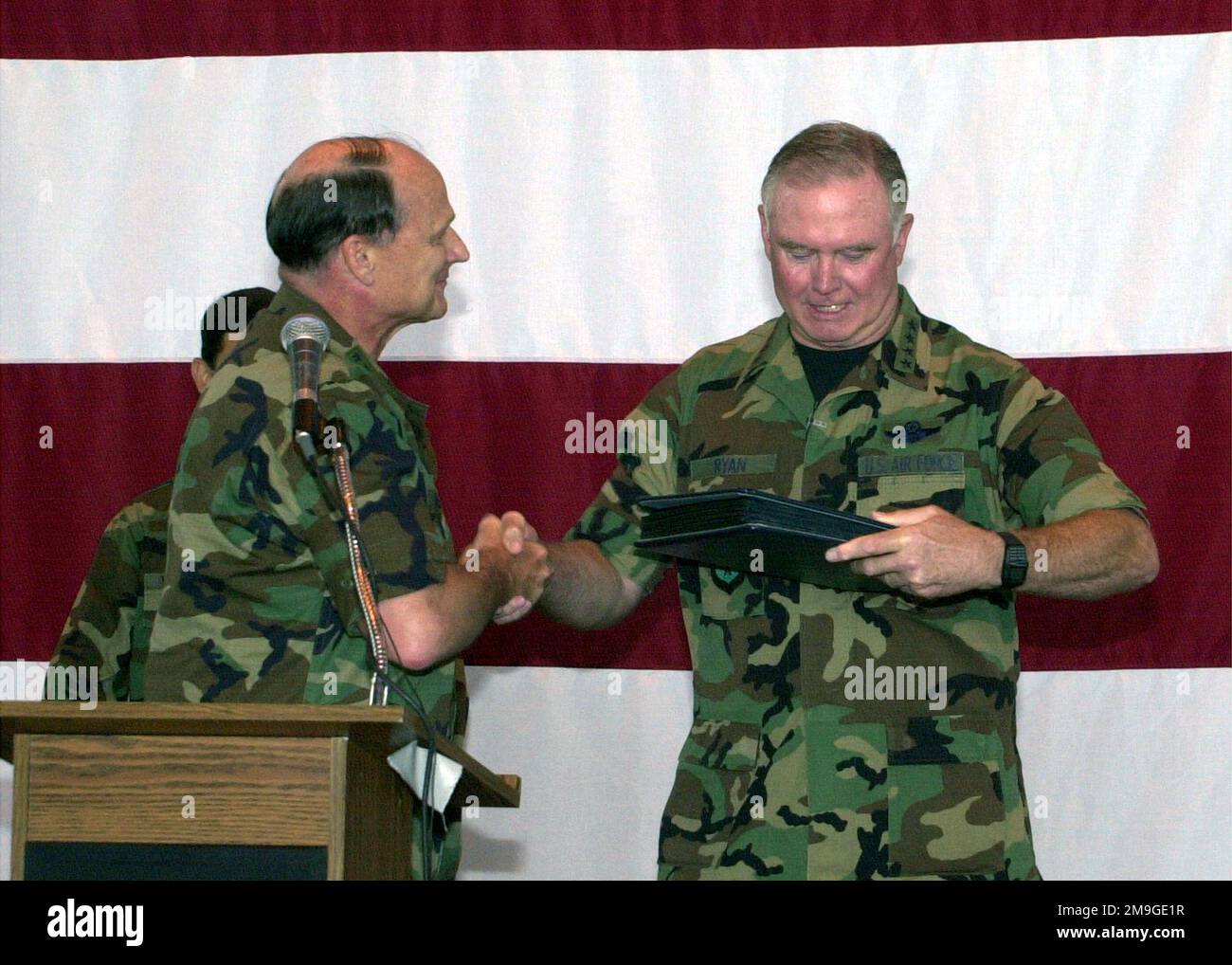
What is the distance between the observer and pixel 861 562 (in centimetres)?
217

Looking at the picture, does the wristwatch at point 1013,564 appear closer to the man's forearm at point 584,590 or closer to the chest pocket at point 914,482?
the chest pocket at point 914,482

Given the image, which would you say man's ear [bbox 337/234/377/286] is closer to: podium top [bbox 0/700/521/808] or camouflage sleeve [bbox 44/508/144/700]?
podium top [bbox 0/700/521/808]

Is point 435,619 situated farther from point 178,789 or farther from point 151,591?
point 151,591

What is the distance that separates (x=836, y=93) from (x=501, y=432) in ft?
3.18

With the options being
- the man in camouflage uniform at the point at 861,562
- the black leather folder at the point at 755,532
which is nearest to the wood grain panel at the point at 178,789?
the black leather folder at the point at 755,532

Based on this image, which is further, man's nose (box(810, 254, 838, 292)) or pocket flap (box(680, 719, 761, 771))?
man's nose (box(810, 254, 838, 292))

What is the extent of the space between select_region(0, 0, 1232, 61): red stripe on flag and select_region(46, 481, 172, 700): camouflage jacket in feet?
3.50

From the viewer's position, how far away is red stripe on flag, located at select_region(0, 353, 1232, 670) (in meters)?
3.19

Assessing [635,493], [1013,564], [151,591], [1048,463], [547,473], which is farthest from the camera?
[547,473]

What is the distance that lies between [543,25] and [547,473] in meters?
0.93

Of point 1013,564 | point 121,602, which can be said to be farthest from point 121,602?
point 1013,564

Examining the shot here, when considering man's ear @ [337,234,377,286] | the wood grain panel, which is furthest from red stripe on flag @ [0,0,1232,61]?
the wood grain panel
